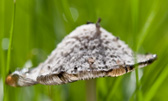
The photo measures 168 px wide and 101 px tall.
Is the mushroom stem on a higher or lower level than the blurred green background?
lower

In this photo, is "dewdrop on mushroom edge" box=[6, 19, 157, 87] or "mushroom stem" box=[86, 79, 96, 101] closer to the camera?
"dewdrop on mushroom edge" box=[6, 19, 157, 87]

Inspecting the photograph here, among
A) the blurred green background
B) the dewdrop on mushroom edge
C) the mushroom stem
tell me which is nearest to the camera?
the dewdrop on mushroom edge

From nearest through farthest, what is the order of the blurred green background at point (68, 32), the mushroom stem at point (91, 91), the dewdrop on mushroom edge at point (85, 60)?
the dewdrop on mushroom edge at point (85, 60) → the mushroom stem at point (91, 91) → the blurred green background at point (68, 32)

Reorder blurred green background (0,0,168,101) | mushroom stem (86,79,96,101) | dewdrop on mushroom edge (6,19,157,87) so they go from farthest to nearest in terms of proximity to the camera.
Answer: blurred green background (0,0,168,101)
mushroom stem (86,79,96,101)
dewdrop on mushroom edge (6,19,157,87)

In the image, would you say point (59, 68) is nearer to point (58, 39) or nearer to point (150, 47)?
point (58, 39)

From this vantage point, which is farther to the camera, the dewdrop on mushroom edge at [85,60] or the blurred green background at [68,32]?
the blurred green background at [68,32]

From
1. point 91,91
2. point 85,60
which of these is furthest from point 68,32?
point 85,60

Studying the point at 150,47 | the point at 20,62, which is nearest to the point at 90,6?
the point at 20,62

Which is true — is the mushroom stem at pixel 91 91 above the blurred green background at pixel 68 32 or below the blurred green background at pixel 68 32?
below
